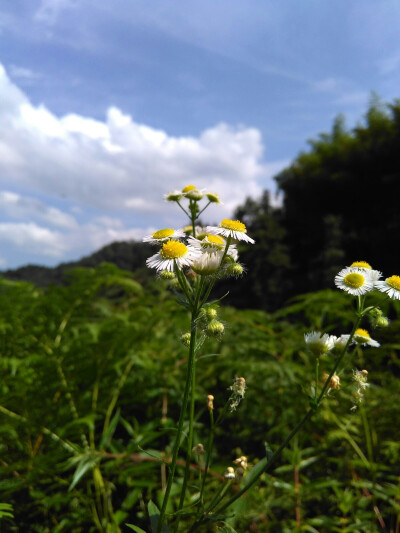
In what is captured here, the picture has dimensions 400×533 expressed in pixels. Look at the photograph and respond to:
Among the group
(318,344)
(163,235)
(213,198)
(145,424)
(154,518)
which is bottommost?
(145,424)

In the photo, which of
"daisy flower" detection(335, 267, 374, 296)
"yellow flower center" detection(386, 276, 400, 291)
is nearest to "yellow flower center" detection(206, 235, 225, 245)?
"daisy flower" detection(335, 267, 374, 296)

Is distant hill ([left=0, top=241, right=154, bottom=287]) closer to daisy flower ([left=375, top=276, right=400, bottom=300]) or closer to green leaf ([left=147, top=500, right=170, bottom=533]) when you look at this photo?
green leaf ([left=147, top=500, right=170, bottom=533])

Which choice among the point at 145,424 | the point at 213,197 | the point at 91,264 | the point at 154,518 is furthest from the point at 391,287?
the point at 91,264

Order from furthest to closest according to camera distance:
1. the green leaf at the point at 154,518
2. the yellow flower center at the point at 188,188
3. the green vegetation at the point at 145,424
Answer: the green vegetation at the point at 145,424, the yellow flower center at the point at 188,188, the green leaf at the point at 154,518

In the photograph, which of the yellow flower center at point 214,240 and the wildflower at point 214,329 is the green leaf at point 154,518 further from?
the yellow flower center at point 214,240

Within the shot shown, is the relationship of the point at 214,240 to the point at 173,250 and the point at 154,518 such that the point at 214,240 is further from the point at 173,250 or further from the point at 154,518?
the point at 154,518

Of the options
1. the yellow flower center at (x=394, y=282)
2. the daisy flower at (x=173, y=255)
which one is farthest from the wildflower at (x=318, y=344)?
the daisy flower at (x=173, y=255)

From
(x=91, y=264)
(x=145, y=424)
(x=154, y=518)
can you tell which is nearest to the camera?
(x=154, y=518)
